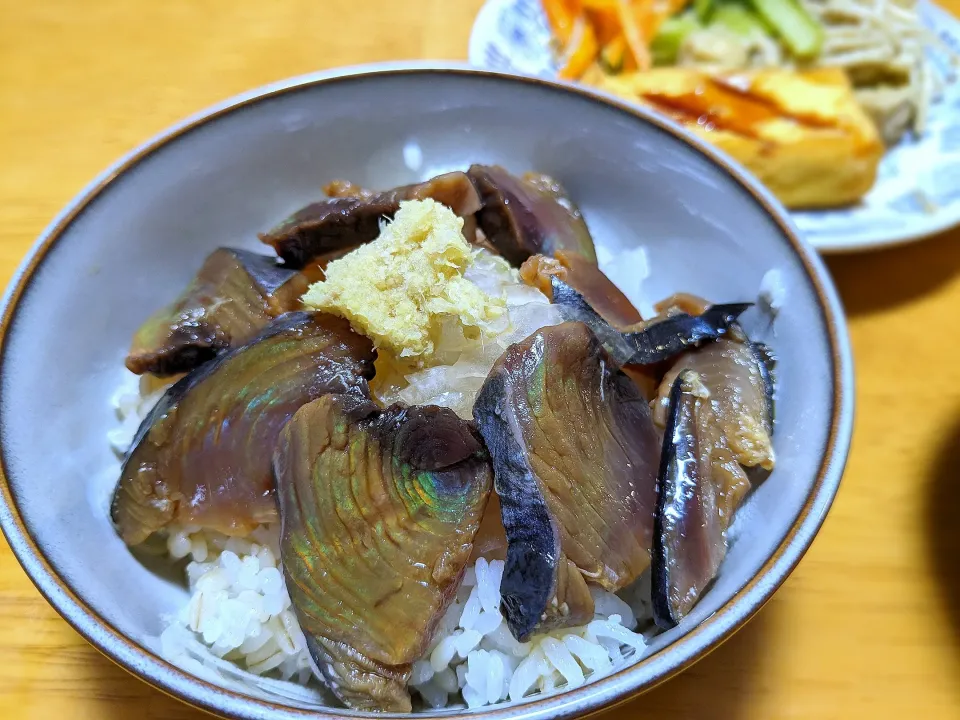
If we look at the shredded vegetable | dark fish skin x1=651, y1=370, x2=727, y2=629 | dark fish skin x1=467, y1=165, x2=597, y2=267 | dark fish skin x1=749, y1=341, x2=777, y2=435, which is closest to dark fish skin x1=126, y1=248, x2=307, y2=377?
dark fish skin x1=467, y1=165, x2=597, y2=267

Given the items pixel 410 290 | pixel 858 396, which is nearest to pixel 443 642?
pixel 410 290

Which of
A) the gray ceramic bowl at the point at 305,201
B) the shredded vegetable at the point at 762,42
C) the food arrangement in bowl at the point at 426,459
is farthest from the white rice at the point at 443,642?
the shredded vegetable at the point at 762,42

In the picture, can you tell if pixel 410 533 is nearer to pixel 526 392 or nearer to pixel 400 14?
pixel 526 392

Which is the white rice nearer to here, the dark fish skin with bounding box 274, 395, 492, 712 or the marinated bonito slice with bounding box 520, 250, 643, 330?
the dark fish skin with bounding box 274, 395, 492, 712

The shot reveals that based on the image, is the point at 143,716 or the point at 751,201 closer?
the point at 143,716

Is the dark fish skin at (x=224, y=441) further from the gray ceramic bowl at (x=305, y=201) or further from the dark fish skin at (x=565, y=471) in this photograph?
the dark fish skin at (x=565, y=471)

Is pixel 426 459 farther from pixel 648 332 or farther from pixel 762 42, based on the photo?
pixel 762 42

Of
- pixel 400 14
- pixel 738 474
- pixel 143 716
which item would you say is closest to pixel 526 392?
pixel 738 474
